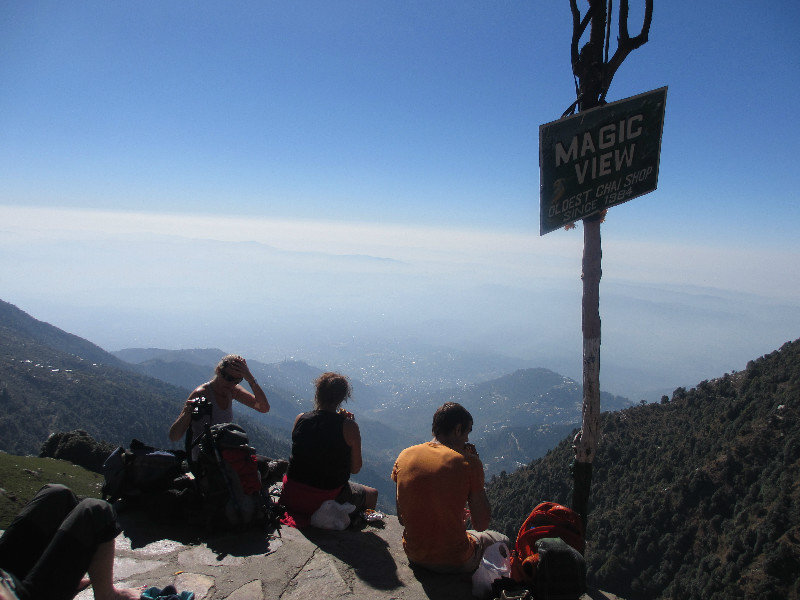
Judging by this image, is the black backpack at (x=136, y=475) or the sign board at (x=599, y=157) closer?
the sign board at (x=599, y=157)

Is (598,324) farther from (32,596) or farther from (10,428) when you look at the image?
(10,428)

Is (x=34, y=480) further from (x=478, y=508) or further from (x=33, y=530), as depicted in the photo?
(x=478, y=508)

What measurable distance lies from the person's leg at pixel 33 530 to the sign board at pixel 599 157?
13.3 ft

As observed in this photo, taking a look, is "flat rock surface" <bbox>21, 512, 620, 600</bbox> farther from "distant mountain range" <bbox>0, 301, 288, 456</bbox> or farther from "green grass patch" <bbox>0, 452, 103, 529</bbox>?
"distant mountain range" <bbox>0, 301, 288, 456</bbox>

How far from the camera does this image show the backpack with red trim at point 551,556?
2836mm

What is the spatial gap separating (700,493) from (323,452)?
230 feet

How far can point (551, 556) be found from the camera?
2.88 m

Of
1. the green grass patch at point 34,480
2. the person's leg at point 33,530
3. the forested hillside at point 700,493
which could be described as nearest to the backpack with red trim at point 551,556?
the person's leg at point 33,530

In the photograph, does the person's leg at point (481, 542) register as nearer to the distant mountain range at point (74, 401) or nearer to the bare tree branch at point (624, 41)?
the bare tree branch at point (624, 41)

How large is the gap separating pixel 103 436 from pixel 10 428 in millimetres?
16148

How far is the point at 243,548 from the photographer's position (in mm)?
4414

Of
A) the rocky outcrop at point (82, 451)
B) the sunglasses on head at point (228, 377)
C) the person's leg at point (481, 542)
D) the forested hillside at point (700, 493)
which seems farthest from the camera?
the forested hillside at point (700, 493)

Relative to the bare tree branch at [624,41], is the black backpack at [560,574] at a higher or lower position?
lower

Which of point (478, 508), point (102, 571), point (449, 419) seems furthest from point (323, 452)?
point (102, 571)
